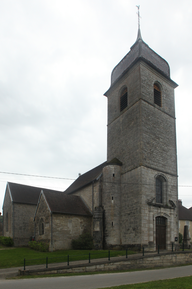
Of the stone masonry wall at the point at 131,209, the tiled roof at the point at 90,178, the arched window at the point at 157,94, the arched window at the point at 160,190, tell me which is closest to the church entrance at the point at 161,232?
the arched window at the point at 160,190

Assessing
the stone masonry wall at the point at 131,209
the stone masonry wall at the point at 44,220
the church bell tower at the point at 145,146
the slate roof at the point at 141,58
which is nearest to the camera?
the stone masonry wall at the point at 131,209

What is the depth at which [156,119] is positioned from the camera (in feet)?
81.6

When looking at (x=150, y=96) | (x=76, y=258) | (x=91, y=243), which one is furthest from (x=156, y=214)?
(x=150, y=96)

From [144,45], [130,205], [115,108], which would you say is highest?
[144,45]

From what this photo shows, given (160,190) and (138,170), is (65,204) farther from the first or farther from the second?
(160,190)

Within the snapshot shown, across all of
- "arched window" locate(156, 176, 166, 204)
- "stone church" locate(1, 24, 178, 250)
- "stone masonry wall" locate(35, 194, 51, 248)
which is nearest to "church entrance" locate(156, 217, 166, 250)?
"stone church" locate(1, 24, 178, 250)

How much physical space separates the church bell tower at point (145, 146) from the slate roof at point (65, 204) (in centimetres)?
485

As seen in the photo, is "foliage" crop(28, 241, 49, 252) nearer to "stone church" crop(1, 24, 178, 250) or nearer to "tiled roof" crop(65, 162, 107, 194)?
"stone church" crop(1, 24, 178, 250)

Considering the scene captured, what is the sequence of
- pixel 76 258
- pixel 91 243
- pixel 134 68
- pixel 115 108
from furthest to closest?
1. pixel 115 108
2. pixel 134 68
3. pixel 91 243
4. pixel 76 258

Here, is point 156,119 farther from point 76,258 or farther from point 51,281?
point 51,281

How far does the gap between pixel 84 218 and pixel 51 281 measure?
1475cm

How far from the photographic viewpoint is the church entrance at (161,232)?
21733 mm

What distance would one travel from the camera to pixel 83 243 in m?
23.5

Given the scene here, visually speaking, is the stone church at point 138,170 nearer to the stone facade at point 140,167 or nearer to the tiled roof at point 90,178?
the stone facade at point 140,167
